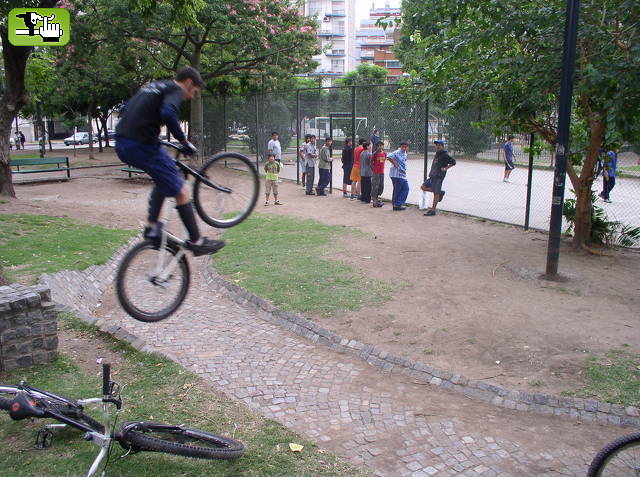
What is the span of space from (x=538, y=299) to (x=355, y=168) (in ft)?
30.1

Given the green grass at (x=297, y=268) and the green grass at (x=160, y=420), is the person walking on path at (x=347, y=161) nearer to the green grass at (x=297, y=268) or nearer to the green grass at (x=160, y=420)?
the green grass at (x=297, y=268)

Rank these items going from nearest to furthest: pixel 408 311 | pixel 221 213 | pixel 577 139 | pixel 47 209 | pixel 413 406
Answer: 1. pixel 221 213
2. pixel 413 406
3. pixel 408 311
4. pixel 577 139
5. pixel 47 209

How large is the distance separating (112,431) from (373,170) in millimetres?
11843

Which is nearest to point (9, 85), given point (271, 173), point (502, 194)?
point (271, 173)

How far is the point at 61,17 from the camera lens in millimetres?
13703

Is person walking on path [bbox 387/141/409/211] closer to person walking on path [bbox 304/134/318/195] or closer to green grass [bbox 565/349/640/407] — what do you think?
person walking on path [bbox 304/134/318/195]

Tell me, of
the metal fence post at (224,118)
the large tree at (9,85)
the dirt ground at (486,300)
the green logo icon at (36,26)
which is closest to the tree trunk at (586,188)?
the dirt ground at (486,300)

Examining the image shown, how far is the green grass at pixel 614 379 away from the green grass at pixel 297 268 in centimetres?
329

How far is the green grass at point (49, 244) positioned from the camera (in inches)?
398

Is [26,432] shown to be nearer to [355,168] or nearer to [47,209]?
[47,209]

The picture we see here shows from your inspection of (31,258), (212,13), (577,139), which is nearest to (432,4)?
(577,139)

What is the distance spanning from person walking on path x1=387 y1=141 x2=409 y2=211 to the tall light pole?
5855mm

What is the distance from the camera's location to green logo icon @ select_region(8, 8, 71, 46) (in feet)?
40.3

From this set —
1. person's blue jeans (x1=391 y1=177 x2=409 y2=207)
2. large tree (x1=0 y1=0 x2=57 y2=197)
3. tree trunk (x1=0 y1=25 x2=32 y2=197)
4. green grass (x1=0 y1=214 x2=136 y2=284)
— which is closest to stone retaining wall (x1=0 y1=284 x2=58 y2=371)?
green grass (x1=0 y1=214 x2=136 y2=284)
